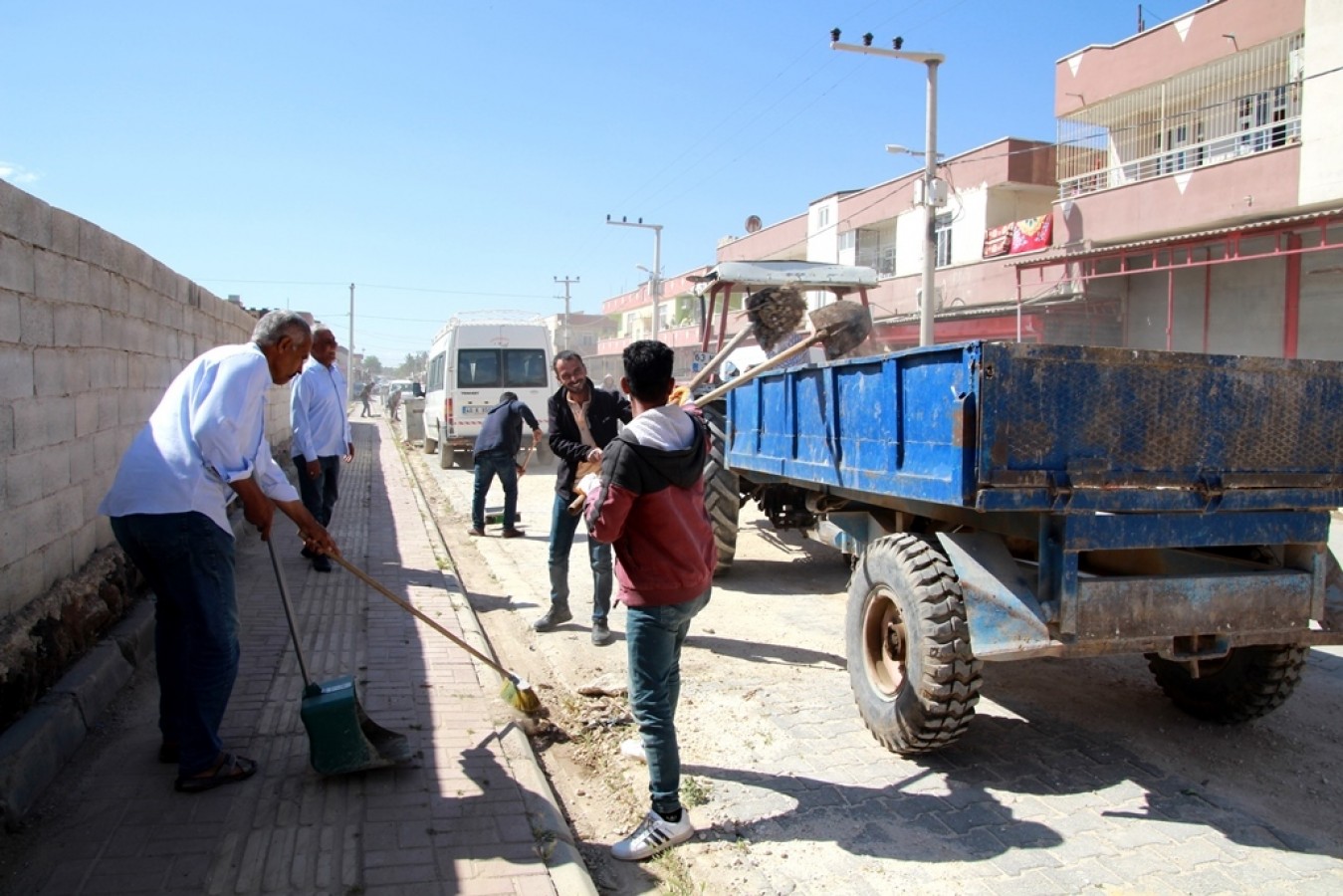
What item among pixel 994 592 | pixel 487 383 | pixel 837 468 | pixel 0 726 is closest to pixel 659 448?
pixel 994 592

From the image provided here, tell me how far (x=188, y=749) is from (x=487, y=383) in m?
13.7

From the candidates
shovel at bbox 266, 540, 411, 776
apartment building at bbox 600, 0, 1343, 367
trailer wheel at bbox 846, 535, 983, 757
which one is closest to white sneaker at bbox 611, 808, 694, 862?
shovel at bbox 266, 540, 411, 776

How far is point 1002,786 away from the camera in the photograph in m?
3.79

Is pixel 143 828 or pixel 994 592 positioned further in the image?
pixel 994 592

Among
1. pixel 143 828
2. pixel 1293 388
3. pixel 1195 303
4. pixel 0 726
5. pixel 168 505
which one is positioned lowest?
pixel 143 828

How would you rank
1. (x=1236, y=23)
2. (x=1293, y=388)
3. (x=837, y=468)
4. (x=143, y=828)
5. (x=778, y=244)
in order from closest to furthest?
1. (x=143, y=828)
2. (x=1293, y=388)
3. (x=837, y=468)
4. (x=1236, y=23)
5. (x=778, y=244)

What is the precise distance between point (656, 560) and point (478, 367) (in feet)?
46.3

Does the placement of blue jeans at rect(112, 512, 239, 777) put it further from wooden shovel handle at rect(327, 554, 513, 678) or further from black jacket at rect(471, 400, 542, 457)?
black jacket at rect(471, 400, 542, 457)

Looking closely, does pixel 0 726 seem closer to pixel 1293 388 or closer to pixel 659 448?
pixel 659 448

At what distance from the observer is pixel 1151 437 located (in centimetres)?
366

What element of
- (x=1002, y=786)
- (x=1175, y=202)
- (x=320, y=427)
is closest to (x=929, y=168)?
(x=1175, y=202)

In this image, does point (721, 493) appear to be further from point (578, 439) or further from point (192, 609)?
point (192, 609)

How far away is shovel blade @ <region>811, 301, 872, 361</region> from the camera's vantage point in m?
6.04

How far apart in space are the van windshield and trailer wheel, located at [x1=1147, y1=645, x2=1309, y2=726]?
13500 millimetres
